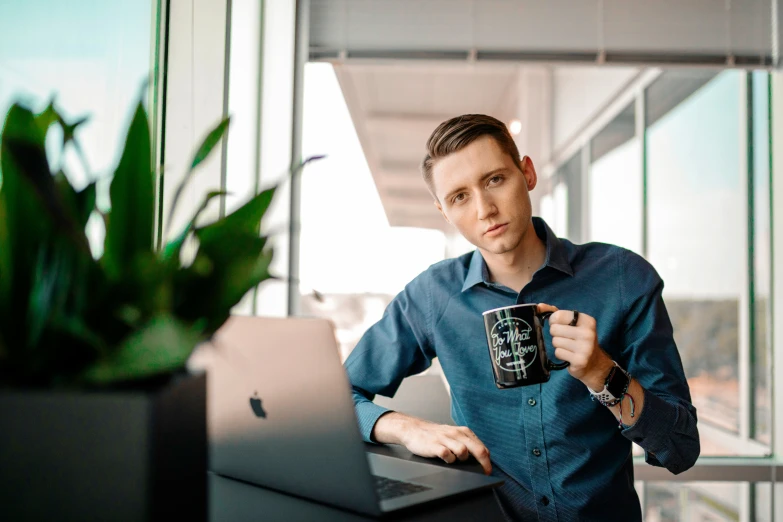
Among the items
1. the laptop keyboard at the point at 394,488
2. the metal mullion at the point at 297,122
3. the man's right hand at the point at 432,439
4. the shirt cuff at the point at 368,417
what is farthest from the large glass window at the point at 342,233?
the laptop keyboard at the point at 394,488

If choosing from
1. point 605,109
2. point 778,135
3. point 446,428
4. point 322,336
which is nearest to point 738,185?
point 778,135

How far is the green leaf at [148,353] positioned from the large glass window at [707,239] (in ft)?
9.30

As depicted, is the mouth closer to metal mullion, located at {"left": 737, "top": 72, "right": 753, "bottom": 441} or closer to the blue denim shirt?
the blue denim shirt

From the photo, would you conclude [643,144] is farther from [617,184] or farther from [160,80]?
[160,80]

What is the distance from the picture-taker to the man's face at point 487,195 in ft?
4.54

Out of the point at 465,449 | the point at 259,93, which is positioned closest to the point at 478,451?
the point at 465,449

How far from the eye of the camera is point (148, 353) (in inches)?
16.5

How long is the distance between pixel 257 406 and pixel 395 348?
75cm

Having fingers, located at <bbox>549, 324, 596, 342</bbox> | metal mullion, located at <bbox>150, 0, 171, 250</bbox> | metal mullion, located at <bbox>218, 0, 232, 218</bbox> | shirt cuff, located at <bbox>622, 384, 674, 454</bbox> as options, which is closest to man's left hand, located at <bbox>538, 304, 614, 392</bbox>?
fingers, located at <bbox>549, 324, 596, 342</bbox>

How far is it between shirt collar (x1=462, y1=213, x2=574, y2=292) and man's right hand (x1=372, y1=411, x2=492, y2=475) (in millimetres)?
434

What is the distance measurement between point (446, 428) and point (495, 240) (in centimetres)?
50

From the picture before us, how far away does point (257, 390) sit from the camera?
76 cm

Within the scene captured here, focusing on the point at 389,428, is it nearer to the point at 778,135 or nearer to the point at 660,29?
the point at 660,29

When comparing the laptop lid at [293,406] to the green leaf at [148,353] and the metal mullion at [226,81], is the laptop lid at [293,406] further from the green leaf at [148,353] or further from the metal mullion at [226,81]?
the metal mullion at [226,81]
